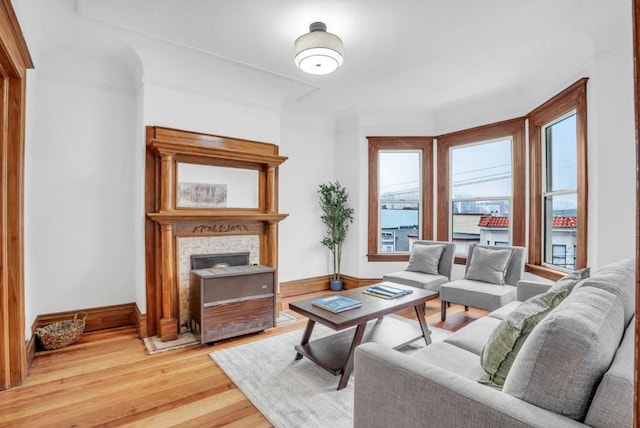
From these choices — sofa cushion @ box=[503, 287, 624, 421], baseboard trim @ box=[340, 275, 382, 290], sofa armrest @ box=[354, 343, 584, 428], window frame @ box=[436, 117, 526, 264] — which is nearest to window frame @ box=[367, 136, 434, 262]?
window frame @ box=[436, 117, 526, 264]

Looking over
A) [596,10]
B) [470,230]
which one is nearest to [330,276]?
[470,230]

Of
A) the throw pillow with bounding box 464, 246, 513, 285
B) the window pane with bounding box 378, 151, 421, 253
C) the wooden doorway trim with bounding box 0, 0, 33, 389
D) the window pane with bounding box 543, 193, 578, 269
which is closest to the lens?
the wooden doorway trim with bounding box 0, 0, 33, 389

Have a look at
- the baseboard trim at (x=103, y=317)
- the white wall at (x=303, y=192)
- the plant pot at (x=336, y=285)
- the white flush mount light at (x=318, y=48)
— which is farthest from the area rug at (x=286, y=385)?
the white flush mount light at (x=318, y=48)

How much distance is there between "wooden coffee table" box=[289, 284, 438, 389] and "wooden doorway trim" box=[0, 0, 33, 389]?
194 centimetres

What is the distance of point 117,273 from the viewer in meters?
3.49

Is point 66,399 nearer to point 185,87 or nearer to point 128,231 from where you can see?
point 128,231

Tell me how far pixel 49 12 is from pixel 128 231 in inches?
80.5

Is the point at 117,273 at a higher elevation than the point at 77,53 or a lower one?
lower

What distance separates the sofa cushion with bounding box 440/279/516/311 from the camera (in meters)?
3.14

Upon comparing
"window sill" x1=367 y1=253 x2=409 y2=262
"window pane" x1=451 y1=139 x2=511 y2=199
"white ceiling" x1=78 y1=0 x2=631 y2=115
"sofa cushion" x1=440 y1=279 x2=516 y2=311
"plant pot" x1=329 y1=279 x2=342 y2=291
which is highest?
"white ceiling" x1=78 y1=0 x2=631 y2=115

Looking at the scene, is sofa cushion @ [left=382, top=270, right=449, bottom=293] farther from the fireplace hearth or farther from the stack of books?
the fireplace hearth

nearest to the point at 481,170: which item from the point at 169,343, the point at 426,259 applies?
the point at 426,259

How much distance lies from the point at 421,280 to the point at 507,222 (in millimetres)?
1700

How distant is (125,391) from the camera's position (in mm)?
2260
